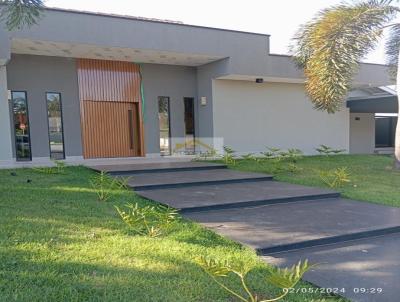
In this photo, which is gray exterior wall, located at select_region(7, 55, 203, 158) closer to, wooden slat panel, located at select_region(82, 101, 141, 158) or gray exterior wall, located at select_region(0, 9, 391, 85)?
wooden slat panel, located at select_region(82, 101, 141, 158)

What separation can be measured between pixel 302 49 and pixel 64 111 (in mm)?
8163

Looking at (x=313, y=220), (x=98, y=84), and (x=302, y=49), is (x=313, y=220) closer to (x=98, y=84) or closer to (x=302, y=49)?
(x=302, y=49)

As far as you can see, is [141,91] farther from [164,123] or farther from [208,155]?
[208,155]

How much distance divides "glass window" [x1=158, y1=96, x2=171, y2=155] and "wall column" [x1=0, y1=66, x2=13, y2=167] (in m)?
5.29

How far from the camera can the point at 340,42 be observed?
30.9 ft

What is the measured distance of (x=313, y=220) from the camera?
5254 millimetres

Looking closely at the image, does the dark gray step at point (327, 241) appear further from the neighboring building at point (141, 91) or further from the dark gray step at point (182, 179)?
the neighboring building at point (141, 91)

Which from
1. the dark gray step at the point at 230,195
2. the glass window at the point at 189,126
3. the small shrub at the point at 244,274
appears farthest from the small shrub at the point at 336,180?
the glass window at the point at 189,126

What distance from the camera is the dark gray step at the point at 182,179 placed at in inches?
294

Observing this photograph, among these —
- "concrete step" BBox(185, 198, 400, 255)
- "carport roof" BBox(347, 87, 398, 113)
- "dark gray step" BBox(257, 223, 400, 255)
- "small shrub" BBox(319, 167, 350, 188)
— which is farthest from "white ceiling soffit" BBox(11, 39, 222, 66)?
"dark gray step" BBox(257, 223, 400, 255)

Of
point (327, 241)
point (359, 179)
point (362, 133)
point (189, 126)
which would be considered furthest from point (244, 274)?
point (362, 133)

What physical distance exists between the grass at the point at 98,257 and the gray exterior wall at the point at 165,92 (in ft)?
26.3

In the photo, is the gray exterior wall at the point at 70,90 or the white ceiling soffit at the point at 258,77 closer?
the gray exterior wall at the point at 70,90

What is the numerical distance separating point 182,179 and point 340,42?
220 inches
